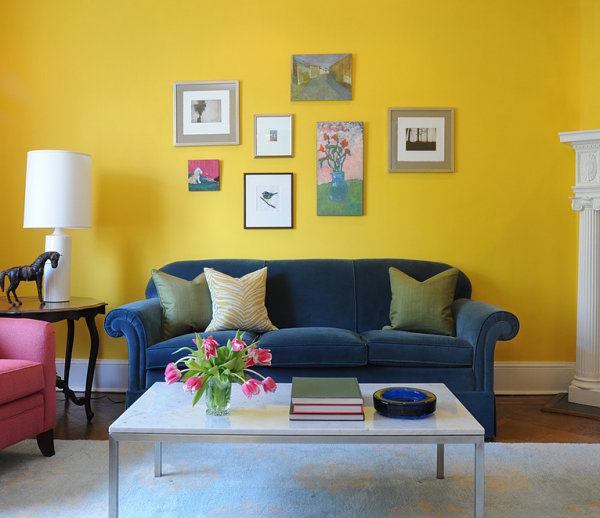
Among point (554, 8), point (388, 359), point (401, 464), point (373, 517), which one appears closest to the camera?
point (373, 517)

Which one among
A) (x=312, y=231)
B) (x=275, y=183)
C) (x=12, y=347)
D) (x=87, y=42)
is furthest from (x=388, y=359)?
(x=87, y=42)

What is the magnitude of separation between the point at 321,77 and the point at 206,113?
841mm

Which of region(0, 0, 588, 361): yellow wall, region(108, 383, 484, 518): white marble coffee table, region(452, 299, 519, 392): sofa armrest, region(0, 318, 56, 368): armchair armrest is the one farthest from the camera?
region(0, 0, 588, 361): yellow wall

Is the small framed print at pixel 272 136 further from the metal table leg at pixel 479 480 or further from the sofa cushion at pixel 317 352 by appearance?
Answer: the metal table leg at pixel 479 480

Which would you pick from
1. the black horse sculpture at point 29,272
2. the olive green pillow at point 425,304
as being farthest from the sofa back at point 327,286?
the black horse sculpture at point 29,272

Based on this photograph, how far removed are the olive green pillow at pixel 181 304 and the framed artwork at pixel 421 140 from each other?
1.58 m

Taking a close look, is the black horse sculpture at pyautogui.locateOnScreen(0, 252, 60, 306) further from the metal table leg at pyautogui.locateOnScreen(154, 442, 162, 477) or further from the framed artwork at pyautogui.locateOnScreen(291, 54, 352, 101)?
the framed artwork at pyautogui.locateOnScreen(291, 54, 352, 101)

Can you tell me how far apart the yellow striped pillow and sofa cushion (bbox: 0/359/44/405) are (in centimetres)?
96

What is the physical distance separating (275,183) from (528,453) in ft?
7.55

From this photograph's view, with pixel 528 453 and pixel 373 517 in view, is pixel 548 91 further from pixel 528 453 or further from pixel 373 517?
pixel 373 517

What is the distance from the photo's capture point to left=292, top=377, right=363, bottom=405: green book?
74.3 inches

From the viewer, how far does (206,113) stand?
12.9 ft

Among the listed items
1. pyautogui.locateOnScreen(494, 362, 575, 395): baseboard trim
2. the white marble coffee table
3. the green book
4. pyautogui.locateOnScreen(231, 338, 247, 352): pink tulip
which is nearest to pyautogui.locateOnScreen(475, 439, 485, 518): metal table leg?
the white marble coffee table

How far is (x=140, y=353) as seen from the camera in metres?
3.02
